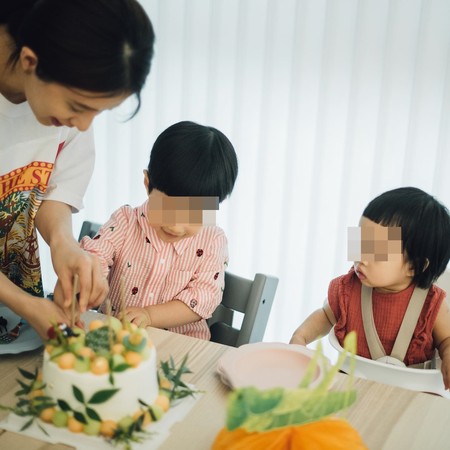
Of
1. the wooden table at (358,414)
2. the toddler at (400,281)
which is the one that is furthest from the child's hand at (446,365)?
the wooden table at (358,414)

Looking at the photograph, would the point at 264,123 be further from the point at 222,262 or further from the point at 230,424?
the point at 230,424

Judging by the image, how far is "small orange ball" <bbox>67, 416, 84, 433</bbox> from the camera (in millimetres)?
878

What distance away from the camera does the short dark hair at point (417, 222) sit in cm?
141

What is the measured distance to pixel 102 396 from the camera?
853mm

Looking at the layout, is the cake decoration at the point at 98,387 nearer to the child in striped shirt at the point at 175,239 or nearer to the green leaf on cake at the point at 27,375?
the green leaf on cake at the point at 27,375

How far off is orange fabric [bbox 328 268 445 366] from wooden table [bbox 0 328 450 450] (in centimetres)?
42

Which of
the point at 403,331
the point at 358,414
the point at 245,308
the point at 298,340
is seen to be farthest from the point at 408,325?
the point at 358,414

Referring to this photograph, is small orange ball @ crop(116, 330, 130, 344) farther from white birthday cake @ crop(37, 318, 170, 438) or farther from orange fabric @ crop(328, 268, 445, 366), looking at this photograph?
orange fabric @ crop(328, 268, 445, 366)

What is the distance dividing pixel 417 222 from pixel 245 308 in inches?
17.8

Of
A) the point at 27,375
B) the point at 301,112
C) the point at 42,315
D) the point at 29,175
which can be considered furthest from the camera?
the point at 301,112

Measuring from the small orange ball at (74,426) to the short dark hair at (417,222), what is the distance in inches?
32.9

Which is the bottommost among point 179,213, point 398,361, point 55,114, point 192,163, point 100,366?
point 398,361

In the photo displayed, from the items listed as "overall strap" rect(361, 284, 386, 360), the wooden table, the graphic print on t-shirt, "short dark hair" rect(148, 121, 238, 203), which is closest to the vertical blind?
"overall strap" rect(361, 284, 386, 360)

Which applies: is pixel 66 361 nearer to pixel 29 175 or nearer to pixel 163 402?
pixel 163 402
